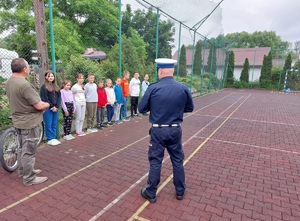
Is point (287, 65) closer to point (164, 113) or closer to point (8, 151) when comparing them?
point (164, 113)

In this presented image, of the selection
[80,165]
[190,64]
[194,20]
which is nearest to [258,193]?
[80,165]

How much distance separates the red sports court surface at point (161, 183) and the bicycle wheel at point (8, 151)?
157 millimetres

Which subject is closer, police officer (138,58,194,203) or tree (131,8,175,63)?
police officer (138,58,194,203)

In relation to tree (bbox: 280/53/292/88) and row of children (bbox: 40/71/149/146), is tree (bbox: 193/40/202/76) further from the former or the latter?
tree (bbox: 280/53/292/88)

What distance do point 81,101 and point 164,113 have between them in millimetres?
3338

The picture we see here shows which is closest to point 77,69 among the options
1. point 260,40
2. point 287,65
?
point 287,65

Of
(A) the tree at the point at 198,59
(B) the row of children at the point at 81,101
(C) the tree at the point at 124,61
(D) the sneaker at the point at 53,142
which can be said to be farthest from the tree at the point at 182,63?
(D) the sneaker at the point at 53,142

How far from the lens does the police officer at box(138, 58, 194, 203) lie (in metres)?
2.61

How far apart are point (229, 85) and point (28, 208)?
26.2 m

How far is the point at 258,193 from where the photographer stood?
3047 millimetres

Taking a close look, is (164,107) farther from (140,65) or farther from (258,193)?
(140,65)

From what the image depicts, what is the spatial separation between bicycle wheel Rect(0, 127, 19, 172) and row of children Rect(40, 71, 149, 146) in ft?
3.38

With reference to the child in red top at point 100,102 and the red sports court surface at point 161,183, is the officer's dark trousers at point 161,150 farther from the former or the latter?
the child in red top at point 100,102

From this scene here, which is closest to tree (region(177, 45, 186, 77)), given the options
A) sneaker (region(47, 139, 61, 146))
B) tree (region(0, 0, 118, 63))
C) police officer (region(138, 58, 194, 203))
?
tree (region(0, 0, 118, 63))
